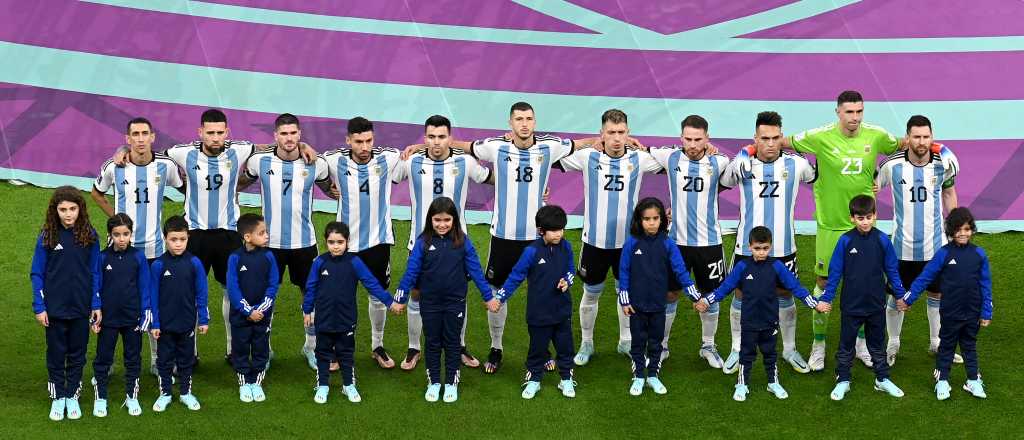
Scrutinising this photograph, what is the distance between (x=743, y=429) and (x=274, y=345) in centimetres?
403

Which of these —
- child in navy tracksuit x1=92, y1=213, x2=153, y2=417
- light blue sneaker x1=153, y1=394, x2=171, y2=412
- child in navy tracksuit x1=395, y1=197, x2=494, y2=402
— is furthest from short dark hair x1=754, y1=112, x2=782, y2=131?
light blue sneaker x1=153, y1=394, x2=171, y2=412

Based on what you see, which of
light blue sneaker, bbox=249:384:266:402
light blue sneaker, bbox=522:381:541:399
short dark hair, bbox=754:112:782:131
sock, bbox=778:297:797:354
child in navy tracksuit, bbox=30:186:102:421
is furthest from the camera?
sock, bbox=778:297:797:354

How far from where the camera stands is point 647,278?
9766 mm

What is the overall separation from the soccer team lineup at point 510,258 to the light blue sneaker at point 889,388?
16mm

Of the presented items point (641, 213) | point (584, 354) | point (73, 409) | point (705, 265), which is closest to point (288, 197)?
point (73, 409)

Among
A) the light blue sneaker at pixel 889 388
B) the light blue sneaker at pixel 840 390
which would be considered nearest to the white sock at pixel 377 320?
the light blue sneaker at pixel 840 390

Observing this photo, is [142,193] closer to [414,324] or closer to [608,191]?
[414,324]

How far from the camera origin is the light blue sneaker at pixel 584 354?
34.5ft

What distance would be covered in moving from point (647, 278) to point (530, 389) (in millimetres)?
1203

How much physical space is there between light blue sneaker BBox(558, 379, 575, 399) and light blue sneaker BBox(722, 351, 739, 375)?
4.24ft

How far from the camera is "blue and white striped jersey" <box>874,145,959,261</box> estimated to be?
33.8ft

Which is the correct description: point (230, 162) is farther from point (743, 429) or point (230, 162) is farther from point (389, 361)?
point (743, 429)

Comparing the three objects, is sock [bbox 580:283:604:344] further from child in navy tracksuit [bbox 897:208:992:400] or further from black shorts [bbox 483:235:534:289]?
child in navy tracksuit [bbox 897:208:992:400]

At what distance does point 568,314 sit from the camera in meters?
9.72
